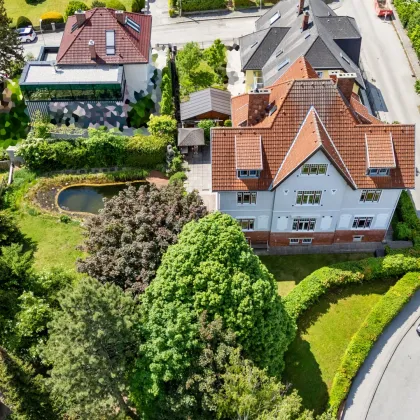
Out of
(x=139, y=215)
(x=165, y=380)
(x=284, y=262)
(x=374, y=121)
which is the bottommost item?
(x=284, y=262)

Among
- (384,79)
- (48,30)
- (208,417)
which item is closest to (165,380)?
(208,417)

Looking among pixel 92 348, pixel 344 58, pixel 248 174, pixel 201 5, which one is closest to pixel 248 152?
pixel 248 174

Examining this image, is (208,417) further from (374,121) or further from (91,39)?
(91,39)

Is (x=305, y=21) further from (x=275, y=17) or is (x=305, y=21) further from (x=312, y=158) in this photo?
(x=312, y=158)

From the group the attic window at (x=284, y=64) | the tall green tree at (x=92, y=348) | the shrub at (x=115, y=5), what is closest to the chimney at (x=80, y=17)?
the shrub at (x=115, y=5)

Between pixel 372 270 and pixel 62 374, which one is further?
pixel 372 270

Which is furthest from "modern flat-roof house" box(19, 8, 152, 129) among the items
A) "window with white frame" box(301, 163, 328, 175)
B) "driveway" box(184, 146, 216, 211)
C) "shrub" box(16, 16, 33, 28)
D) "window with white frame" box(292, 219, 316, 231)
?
"window with white frame" box(301, 163, 328, 175)

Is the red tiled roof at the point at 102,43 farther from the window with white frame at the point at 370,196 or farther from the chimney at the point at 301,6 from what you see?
the window with white frame at the point at 370,196
